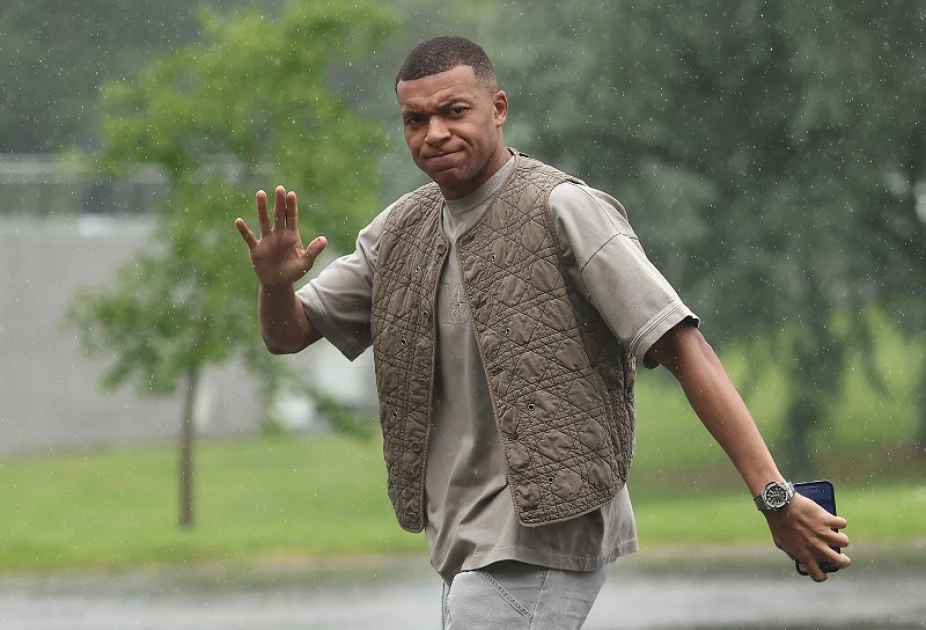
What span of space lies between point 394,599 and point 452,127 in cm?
594

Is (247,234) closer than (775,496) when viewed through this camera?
No

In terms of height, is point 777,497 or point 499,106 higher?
point 499,106

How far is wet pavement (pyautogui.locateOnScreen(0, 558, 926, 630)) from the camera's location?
7.75 metres

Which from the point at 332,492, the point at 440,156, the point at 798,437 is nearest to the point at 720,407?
the point at 440,156

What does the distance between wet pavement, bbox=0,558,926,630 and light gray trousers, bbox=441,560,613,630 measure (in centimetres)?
451

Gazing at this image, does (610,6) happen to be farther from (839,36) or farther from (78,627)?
(78,627)

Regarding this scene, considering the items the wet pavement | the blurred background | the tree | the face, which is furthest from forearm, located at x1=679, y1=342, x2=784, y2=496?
the tree

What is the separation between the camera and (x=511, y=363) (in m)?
2.98

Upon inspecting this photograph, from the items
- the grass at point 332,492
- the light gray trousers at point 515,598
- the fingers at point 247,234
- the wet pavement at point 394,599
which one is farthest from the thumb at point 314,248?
the grass at point 332,492

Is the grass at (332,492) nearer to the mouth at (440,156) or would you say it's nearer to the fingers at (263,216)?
the fingers at (263,216)

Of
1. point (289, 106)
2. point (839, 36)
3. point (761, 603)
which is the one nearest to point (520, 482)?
point (761, 603)

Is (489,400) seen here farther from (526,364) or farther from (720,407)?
(720,407)

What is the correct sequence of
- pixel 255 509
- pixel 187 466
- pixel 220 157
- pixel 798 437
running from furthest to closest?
pixel 255 509 → pixel 798 437 → pixel 187 466 → pixel 220 157

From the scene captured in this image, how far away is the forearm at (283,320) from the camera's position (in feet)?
10.8
